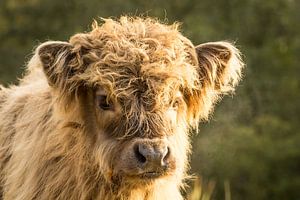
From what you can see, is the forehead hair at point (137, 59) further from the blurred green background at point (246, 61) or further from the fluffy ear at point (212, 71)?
the blurred green background at point (246, 61)

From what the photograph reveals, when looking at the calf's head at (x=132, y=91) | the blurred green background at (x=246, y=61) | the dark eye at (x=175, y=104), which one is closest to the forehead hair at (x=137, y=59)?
the calf's head at (x=132, y=91)

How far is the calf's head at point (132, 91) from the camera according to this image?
706 cm

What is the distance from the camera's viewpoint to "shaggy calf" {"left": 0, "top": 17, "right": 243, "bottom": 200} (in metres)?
7.14

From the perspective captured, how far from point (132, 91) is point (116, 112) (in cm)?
19

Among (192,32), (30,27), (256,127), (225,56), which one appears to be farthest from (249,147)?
(225,56)

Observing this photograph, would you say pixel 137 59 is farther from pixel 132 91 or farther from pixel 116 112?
pixel 116 112

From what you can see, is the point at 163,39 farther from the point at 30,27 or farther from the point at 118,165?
the point at 30,27

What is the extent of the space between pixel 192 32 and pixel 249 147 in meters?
3.26

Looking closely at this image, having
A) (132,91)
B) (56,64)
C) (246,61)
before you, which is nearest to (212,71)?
(132,91)

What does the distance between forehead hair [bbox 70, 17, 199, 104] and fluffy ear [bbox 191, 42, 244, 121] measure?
0.47 ft

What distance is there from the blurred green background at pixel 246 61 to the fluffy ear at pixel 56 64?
1587 cm

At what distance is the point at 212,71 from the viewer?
314 inches

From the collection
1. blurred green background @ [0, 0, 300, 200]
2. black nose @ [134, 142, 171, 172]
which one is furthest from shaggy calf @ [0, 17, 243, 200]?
blurred green background @ [0, 0, 300, 200]

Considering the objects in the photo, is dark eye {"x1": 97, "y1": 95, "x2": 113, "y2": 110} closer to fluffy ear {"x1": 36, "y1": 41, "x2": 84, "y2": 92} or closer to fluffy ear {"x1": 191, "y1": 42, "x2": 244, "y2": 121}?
fluffy ear {"x1": 36, "y1": 41, "x2": 84, "y2": 92}
